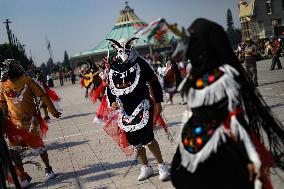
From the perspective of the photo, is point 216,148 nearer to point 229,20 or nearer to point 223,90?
point 223,90

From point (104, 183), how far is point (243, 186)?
298cm

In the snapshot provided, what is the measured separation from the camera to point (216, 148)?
2.80 m

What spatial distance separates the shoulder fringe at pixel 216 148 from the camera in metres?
2.68

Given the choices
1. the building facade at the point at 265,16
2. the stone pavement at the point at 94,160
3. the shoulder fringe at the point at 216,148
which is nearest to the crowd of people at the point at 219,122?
the shoulder fringe at the point at 216,148

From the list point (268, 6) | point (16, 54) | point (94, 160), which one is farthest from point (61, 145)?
point (268, 6)

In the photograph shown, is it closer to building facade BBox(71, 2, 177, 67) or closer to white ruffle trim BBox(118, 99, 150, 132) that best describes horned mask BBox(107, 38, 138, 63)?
white ruffle trim BBox(118, 99, 150, 132)

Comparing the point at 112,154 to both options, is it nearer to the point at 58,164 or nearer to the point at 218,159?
the point at 58,164

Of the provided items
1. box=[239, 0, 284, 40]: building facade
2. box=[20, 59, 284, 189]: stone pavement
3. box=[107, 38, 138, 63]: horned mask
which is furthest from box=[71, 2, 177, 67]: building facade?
box=[107, 38, 138, 63]: horned mask

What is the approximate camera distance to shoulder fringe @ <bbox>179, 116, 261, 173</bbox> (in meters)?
2.68

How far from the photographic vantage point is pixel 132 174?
18.2ft

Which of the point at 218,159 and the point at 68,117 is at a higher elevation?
the point at 218,159

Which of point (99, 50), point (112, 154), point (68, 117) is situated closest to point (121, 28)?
point (99, 50)

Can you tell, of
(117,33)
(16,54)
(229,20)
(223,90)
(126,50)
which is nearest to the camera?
(223,90)

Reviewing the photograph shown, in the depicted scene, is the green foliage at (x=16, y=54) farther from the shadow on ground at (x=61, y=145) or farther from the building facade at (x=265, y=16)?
the building facade at (x=265, y=16)
